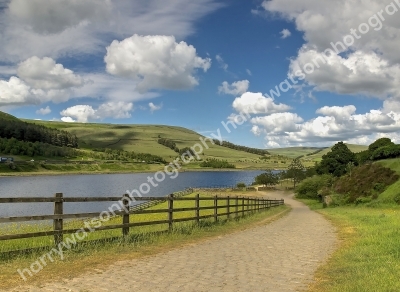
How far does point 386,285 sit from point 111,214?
868 centimetres

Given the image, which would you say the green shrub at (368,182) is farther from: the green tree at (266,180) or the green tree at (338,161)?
the green tree at (266,180)

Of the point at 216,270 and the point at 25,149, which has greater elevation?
the point at 25,149

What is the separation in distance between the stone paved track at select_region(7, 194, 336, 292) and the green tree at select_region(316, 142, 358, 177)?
246 ft

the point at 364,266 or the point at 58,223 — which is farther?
the point at 58,223

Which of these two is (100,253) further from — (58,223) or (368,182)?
(368,182)

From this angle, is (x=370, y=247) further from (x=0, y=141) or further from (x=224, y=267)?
(x=0, y=141)

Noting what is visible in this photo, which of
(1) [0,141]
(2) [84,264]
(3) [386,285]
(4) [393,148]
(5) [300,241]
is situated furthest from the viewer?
(1) [0,141]

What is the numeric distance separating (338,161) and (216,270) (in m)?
82.4

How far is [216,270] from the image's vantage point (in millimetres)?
9242

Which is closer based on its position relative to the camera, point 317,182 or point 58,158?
point 317,182

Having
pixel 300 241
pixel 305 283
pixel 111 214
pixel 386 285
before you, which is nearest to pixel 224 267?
pixel 305 283

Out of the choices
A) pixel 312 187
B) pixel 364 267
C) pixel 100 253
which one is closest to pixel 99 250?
pixel 100 253

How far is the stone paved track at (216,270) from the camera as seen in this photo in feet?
25.3

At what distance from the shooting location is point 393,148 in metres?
53.9
